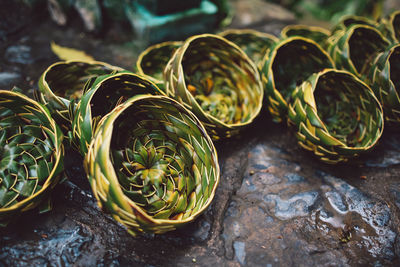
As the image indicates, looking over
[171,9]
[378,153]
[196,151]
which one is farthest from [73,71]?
[378,153]

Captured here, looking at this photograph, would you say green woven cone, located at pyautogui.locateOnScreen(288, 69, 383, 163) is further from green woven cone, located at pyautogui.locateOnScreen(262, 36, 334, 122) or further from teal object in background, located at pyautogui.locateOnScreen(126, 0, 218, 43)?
teal object in background, located at pyautogui.locateOnScreen(126, 0, 218, 43)

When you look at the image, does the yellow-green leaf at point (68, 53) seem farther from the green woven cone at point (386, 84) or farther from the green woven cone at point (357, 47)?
the green woven cone at point (386, 84)

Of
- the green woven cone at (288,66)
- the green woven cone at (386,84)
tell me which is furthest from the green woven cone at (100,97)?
the green woven cone at (386,84)

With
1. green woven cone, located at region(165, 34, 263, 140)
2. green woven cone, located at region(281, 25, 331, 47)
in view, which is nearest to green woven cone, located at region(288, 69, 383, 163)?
green woven cone, located at region(165, 34, 263, 140)

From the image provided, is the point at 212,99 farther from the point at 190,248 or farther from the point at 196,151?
the point at 190,248

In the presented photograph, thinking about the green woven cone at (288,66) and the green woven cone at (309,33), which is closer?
the green woven cone at (288,66)

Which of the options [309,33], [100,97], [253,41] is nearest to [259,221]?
[100,97]
